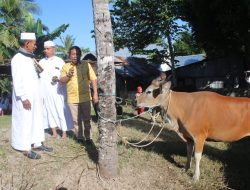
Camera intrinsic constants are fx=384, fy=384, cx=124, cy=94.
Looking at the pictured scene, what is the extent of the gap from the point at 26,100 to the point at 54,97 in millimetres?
2128

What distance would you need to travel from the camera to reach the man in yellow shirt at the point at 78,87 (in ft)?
26.5

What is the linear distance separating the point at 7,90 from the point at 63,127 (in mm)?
17219

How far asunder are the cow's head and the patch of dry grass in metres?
1.10

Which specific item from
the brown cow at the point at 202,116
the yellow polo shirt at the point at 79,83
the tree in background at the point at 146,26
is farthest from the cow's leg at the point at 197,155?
the tree in background at the point at 146,26

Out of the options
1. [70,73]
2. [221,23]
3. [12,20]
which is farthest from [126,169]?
[12,20]

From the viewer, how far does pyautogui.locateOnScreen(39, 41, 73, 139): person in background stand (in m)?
8.84

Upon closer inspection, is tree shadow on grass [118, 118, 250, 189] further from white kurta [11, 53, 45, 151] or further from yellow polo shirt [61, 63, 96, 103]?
white kurta [11, 53, 45, 151]

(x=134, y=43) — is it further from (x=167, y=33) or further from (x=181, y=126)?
(x=181, y=126)

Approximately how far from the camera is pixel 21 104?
6.96 m

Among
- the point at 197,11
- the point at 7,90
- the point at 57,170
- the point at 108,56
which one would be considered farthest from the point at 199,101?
the point at 7,90

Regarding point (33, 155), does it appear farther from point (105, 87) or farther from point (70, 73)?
point (105, 87)

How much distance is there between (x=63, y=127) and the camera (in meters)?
8.88

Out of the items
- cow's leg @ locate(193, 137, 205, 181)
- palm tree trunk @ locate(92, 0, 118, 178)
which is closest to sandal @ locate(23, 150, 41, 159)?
palm tree trunk @ locate(92, 0, 118, 178)

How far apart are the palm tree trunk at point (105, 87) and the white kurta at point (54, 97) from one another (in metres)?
2.80
